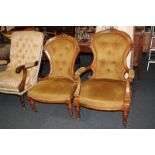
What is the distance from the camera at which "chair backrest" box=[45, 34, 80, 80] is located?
2895 millimetres

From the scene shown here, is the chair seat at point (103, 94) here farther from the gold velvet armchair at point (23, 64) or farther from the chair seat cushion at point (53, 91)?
the gold velvet armchair at point (23, 64)

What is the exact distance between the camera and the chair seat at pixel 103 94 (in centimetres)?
229

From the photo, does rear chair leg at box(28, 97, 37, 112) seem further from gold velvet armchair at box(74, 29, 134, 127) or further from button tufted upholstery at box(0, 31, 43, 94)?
gold velvet armchair at box(74, 29, 134, 127)

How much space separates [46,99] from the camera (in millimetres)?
2580

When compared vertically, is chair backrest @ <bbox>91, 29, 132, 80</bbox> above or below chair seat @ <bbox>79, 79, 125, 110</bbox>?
above

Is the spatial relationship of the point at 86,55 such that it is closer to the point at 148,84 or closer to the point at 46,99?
the point at 148,84

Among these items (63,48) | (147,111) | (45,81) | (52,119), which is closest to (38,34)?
(63,48)

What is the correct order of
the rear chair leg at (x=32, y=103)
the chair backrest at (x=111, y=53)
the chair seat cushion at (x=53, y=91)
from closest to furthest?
1. the chair seat cushion at (x=53, y=91)
2. the chair backrest at (x=111, y=53)
3. the rear chair leg at (x=32, y=103)

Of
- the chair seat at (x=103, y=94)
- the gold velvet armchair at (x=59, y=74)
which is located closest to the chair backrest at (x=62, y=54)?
the gold velvet armchair at (x=59, y=74)

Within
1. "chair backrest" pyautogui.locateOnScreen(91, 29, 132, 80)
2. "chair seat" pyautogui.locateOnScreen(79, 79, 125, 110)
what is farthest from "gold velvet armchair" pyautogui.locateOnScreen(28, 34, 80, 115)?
"chair backrest" pyautogui.locateOnScreen(91, 29, 132, 80)

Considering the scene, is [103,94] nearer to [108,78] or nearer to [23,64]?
[108,78]

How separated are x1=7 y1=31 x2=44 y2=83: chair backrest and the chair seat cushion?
456 mm
